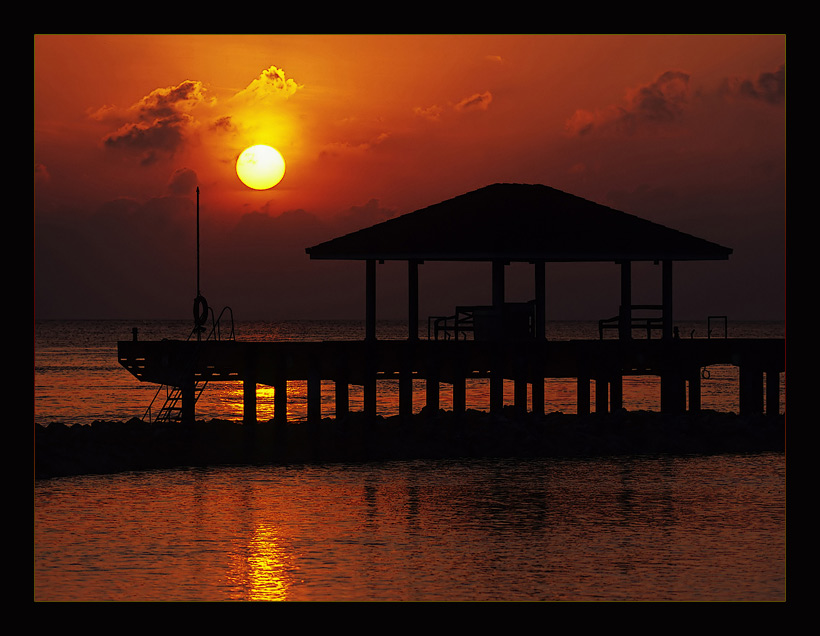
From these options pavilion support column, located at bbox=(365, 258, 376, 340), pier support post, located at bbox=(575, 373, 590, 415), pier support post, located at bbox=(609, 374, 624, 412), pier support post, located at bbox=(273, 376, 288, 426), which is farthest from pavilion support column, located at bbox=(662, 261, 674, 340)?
pier support post, located at bbox=(273, 376, 288, 426)

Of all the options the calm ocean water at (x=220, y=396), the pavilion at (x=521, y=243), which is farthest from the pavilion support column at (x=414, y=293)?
the calm ocean water at (x=220, y=396)

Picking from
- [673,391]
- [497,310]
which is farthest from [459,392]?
[673,391]

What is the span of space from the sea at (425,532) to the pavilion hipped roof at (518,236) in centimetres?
576

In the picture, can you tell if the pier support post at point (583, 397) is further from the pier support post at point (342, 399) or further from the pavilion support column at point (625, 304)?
the pier support post at point (342, 399)

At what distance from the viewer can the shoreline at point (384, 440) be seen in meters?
30.2

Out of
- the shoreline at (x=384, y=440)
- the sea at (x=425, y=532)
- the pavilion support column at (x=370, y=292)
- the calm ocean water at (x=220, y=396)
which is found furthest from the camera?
the calm ocean water at (x=220, y=396)

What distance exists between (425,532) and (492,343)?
40.4 ft

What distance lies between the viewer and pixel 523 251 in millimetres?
32688

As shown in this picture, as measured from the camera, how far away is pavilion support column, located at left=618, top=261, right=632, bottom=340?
34.9 m

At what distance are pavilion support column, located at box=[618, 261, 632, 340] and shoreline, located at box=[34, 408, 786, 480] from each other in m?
2.44

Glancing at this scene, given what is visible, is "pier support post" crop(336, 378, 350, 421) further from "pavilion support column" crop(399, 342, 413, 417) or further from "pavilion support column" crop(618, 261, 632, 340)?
"pavilion support column" crop(618, 261, 632, 340)
